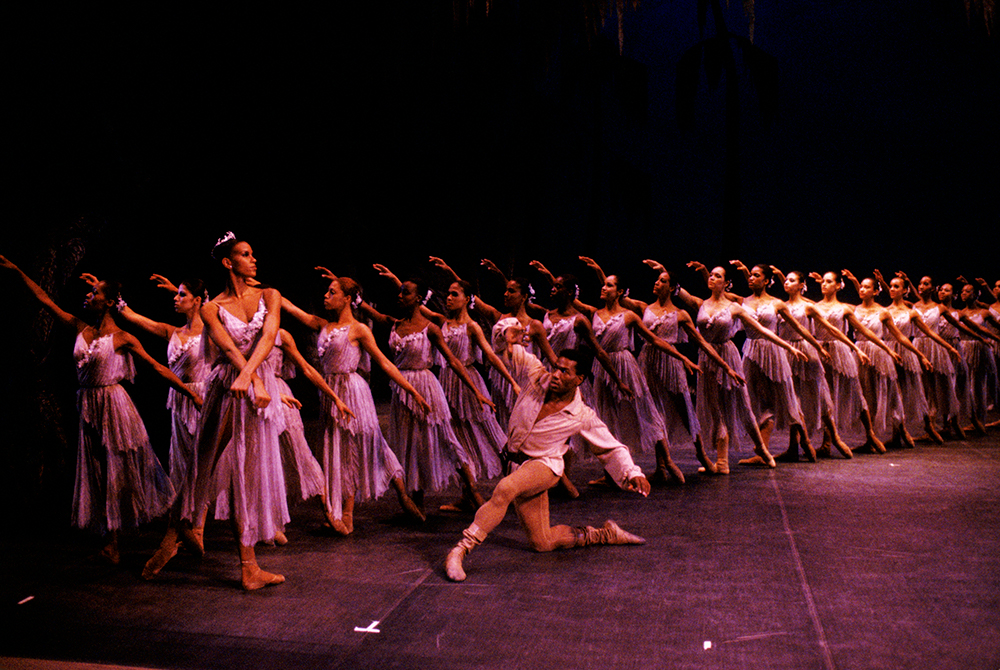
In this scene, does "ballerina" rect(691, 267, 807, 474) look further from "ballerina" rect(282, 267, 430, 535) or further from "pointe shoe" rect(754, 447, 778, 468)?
"ballerina" rect(282, 267, 430, 535)

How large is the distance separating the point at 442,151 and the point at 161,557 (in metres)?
9.45

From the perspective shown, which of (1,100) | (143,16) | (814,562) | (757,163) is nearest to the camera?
(814,562)

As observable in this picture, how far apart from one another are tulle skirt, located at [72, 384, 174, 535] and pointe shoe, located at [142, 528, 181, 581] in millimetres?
727

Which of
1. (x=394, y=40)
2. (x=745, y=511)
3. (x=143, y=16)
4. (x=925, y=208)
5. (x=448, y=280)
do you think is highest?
(x=394, y=40)

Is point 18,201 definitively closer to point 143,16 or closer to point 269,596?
point 143,16

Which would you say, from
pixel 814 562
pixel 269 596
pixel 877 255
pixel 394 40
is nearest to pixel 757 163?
pixel 877 255

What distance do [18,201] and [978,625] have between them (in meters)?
6.83

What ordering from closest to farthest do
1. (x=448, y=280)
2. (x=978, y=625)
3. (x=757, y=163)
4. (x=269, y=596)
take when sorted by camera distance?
(x=978, y=625) < (x=269, y=596) < (x=448, y=280) < (x=757, y=163)

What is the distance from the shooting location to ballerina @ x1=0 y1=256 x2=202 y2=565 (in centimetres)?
465

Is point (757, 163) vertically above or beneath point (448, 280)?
above

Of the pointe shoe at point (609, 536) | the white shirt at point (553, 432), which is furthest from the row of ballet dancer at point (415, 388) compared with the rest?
the pointe shoe at point (609, 536)

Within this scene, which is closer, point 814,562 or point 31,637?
point 31,637

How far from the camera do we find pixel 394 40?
1016 centimetres

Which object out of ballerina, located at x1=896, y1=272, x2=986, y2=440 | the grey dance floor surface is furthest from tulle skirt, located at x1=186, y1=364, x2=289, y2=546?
ballerina, located at x1=896, y1=272, x2=986, y2=440
